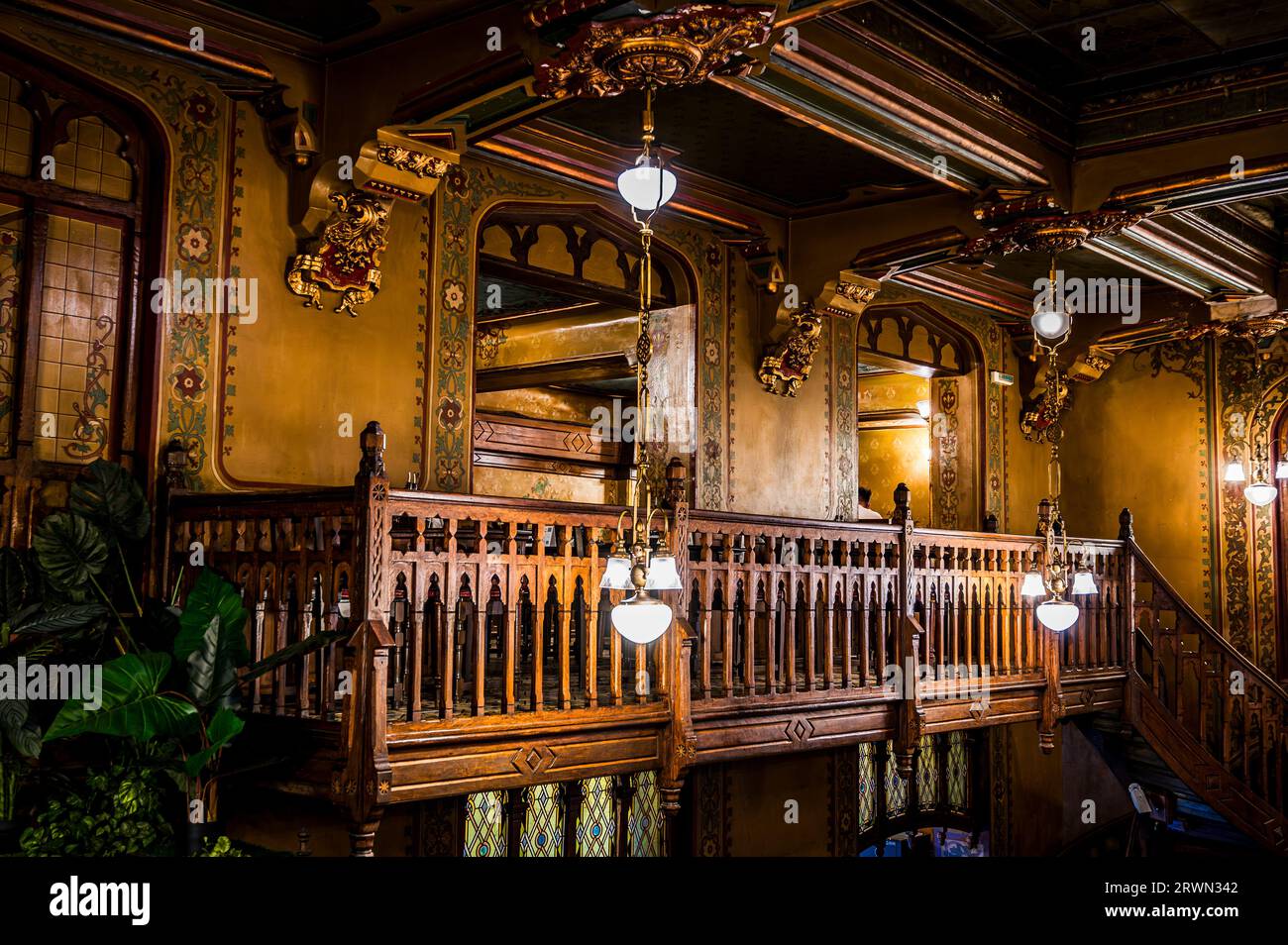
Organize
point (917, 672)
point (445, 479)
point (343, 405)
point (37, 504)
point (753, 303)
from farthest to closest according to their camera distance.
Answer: point (753, 303) < point (917, 672) < point (445, 479) < point (343, 405) < point (37, 504)

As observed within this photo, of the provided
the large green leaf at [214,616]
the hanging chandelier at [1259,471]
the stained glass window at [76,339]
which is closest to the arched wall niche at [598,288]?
the stained glass window at [76,339]

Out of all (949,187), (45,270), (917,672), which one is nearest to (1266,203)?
(949,187)

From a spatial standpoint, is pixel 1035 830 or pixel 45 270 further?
pixel 1035 830

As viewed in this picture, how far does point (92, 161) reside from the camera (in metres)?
5.73

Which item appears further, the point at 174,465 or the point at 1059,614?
the point at 1059,614

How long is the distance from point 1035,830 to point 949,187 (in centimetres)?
673

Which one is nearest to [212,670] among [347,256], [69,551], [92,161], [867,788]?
[69,551]

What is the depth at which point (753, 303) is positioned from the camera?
908 cm

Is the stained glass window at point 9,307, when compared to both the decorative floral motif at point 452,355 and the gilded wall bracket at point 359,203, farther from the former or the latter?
the decorative floral motif at point 452,355

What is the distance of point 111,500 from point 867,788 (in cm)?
731

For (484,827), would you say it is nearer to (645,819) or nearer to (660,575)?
(645,819)

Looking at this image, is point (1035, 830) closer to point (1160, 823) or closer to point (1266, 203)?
point (1160, 823)

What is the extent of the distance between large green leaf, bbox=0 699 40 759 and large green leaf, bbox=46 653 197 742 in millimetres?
90

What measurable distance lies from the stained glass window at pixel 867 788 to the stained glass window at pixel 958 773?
1.02m
